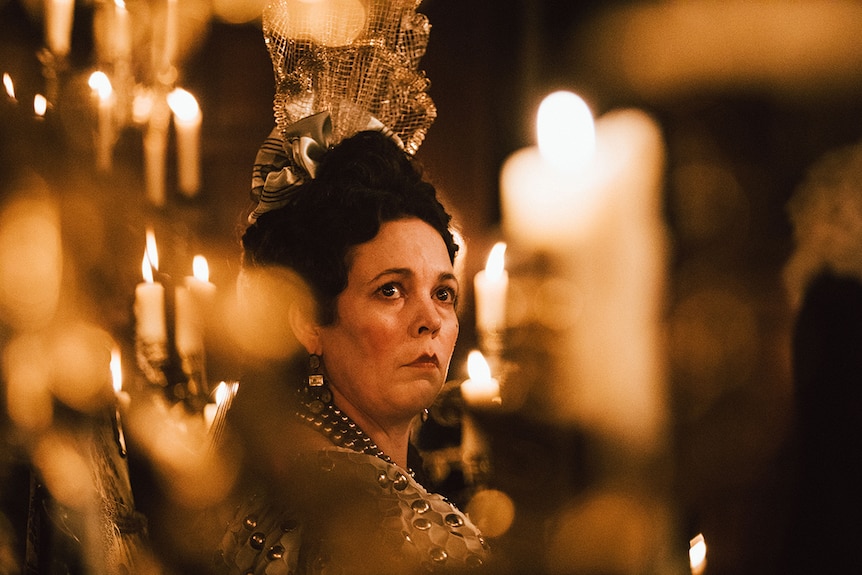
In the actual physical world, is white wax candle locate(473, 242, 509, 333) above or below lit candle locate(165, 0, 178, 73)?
below

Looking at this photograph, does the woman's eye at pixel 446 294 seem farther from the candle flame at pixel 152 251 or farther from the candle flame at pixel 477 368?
the candle flame at pixel 152 251

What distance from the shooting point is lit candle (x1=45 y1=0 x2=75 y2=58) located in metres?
0.93

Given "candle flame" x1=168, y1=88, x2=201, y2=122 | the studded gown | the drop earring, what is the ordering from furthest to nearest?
"candle flame" x1=168, y1=88, x2=201, y2=122
the drop earring
the studded gown

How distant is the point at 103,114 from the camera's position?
99cm

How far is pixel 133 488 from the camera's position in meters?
0.96

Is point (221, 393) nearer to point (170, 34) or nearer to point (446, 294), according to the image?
point (446, 294)

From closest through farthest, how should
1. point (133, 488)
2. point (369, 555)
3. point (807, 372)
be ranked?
point (369, 555)
point (133, 488)
point (807, 372)

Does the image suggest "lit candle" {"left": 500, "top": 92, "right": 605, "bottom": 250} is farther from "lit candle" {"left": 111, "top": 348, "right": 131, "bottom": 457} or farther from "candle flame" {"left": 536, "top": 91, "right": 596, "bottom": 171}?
"lit candle" {"left": 111, "top": 348, "right": 131, "bottom": 457}

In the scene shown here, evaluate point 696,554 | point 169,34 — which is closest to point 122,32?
point 169,34

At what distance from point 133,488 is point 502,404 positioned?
0.53m

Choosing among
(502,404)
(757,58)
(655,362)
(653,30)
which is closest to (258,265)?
(502,404)

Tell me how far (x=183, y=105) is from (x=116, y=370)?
410 millimetres

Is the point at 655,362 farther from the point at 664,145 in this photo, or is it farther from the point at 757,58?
the point at 757,58

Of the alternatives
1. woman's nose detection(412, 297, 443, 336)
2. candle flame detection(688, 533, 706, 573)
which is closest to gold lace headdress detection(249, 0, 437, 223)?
woman's nose detection(412, 297, 443, 336)
